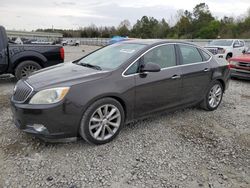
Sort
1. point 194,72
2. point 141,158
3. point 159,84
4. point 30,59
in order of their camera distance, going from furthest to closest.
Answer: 1. point 30,59
2. point 194,72
3. point 159,84
4. point 141,158

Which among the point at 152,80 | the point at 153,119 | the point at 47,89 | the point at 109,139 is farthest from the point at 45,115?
the point at 153,119

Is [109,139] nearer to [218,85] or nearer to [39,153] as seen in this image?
[39,153]

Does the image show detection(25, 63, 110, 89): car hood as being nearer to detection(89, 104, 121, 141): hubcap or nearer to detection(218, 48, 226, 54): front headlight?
detection(89, 104, 121, 141): hubcap

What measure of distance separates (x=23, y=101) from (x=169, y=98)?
2394mm

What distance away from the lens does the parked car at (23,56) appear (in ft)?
22.4

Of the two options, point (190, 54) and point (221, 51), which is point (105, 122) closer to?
point (190, 54)

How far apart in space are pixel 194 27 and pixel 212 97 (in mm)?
57739

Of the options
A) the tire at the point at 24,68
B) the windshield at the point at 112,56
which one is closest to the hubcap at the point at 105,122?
the windshield at the point at 112,56

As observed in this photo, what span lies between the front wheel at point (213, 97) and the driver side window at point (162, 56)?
1284mm

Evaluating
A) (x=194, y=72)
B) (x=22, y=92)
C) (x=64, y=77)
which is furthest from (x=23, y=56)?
(x=194, y=72)

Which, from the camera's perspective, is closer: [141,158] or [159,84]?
[141,158]

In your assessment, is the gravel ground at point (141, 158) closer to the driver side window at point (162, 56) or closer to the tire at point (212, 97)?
the tire at point (212, 97)

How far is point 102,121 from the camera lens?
3447 mm

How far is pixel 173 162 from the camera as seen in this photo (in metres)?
3.15
